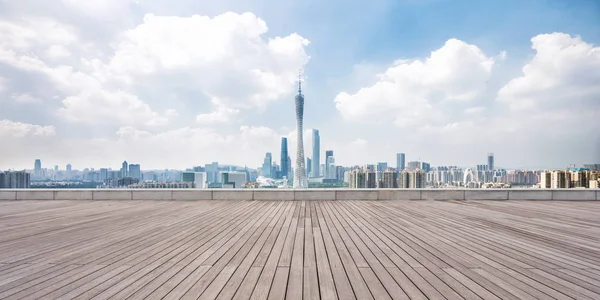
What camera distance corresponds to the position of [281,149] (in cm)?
19950

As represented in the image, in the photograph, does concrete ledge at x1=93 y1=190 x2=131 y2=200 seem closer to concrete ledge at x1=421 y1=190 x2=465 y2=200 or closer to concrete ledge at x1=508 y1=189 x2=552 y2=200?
concrete ledge at x1=421 y1=190 x2=465 y2=200

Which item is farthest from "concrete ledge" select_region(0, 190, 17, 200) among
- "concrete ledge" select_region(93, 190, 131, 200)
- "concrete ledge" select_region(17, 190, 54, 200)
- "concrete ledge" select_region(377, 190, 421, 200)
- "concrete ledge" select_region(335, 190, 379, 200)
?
"concrete ledge" select_region(377, 190, 421, 200)

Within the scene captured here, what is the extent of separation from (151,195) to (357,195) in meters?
6.63

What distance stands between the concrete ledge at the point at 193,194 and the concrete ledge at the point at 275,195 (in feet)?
5.10

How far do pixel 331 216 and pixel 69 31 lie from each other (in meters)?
20.0

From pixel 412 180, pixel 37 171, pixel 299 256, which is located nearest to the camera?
pixel 299 256

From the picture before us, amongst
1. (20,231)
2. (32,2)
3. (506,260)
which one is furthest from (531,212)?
(32,2)

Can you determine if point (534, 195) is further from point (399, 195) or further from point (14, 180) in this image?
point (14, 180)

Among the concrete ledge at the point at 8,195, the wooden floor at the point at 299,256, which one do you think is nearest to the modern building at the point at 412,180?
the wooden floor at the point at 299,256

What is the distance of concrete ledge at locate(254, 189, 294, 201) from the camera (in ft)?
27.8

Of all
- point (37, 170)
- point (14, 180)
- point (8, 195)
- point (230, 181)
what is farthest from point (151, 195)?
point (37, 170)

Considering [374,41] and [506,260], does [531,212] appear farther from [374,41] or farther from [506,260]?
[374,41]

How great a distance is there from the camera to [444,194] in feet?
28.8

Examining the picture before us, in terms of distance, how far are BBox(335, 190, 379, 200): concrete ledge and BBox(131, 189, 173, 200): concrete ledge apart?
5.40 metres
